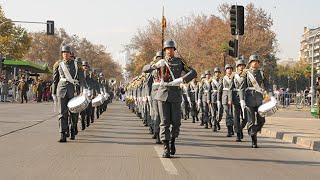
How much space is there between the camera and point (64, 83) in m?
13.1

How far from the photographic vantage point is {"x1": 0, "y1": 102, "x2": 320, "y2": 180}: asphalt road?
28.0 feet

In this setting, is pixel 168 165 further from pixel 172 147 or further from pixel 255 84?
pixel 255 84

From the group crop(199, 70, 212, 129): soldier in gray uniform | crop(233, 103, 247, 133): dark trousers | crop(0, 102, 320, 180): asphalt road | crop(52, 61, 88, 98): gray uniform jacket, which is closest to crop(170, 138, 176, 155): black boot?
crop(0, 102, 320, 180): asphalt road

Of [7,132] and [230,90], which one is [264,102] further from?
[7,132]

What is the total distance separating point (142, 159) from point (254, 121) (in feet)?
12.2

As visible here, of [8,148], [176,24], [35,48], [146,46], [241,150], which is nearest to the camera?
[8,148]

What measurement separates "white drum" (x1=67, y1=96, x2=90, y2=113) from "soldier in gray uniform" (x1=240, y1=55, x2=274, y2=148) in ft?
11.8

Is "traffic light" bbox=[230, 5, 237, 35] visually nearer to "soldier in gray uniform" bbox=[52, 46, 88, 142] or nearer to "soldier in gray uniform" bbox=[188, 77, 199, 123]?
"soldier in gray uniform" bbox=[188, 77, 199, 123]

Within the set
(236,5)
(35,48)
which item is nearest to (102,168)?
(236,5)

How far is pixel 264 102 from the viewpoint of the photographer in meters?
13.1

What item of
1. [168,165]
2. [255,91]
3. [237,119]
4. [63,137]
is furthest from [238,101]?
[168,165]

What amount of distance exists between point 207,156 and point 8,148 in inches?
156

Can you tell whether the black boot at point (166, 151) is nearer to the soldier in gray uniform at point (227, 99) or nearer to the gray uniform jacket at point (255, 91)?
the gray uniform jacket at point (255, 91)

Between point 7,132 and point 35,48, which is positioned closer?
point 7,132
